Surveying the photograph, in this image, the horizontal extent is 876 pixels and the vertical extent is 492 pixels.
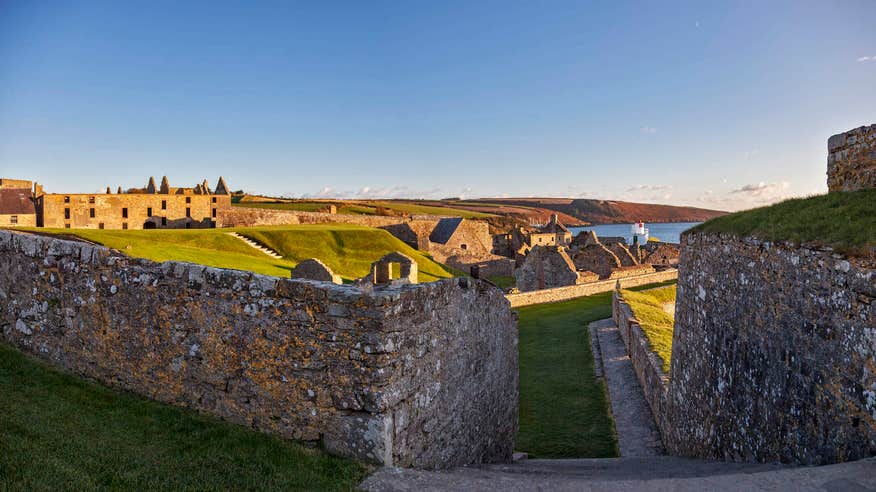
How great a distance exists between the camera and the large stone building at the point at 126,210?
5731 cm

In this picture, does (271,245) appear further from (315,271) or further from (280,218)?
(315,271)

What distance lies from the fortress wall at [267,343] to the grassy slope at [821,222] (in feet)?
15.3

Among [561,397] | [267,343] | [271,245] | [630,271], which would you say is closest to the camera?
[267,343]

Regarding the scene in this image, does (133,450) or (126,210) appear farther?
(126,210)

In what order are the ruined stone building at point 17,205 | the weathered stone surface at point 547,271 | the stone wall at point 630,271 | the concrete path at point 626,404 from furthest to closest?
the ruined stone building at point 17,205
the stone wall at point 630,271
the weathered stone surface at point 547,271
the concrete path at point 626,404

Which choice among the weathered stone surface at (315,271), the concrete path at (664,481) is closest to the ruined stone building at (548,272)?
the weathered stone surface at (315,271)

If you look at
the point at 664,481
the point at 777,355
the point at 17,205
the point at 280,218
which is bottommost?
the point at 664,481

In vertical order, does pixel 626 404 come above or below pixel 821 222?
below

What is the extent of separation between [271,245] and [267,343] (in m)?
42.8

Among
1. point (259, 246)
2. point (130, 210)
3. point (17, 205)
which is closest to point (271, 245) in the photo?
point (259, 246)

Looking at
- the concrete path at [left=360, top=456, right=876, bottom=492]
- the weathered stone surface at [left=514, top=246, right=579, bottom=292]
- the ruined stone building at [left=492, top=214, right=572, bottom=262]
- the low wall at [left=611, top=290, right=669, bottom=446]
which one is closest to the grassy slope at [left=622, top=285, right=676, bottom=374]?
the low wall at [left=611, top=290, right=669, bottom=446]

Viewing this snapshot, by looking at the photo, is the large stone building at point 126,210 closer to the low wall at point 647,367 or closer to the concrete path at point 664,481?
the low wall at point 647,367

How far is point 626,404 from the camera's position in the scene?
637 inches

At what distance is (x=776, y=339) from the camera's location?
697cm
